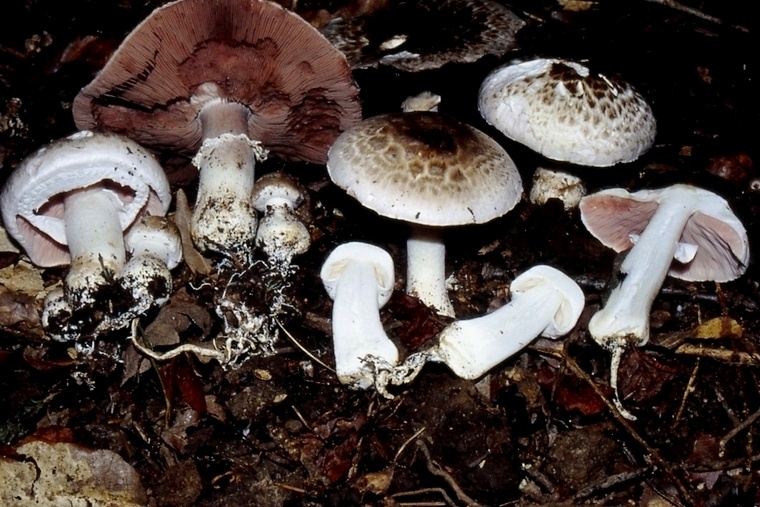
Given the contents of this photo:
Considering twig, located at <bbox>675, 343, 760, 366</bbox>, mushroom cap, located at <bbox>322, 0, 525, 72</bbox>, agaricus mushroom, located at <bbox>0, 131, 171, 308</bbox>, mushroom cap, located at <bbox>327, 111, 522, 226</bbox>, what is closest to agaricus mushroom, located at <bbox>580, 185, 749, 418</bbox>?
twig, located at <bbox>675, 343, 760, 366</bbox>

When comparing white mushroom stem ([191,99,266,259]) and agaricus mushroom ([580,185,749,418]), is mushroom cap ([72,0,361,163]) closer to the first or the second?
white mushroom stem ([191,99,266,259])

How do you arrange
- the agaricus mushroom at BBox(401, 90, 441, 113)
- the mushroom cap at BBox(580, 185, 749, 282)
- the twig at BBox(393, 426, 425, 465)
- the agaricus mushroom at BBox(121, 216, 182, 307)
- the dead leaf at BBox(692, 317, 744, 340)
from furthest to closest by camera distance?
the agaricus mushroom at BBox(401, 90, 441, 113), the dead leaf at BBox(692, 317, 744, 340), the mushroom cap at BBox(580, 185, 749, 282), the agaricus mushroom at BBox(121, 216, 182, 307), the twig at BBox(393, 426, 425, 465)

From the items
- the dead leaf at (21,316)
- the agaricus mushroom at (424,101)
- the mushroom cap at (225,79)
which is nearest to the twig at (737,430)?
the agaricus mushroom at (424,101)

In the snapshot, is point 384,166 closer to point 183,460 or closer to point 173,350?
point 173,350

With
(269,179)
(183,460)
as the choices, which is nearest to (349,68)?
(269,179)

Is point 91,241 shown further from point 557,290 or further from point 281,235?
point 557,290

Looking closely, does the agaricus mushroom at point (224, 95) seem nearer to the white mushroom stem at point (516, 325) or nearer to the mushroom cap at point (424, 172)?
the mushroom cap at point (424, 172)

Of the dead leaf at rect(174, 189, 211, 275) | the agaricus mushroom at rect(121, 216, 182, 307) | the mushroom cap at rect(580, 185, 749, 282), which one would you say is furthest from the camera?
the dead leaf at rect(174, 189, 211, 275)
